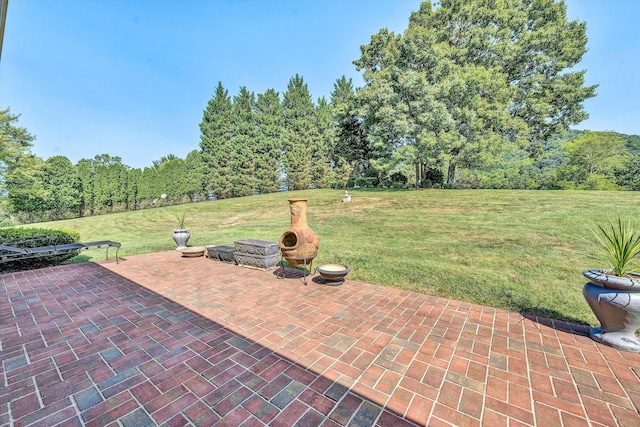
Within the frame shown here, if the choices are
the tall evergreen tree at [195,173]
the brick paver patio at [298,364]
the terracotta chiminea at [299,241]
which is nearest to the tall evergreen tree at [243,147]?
the tall evergreen tree at [195,173]

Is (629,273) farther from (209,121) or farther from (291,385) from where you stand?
(209,121)

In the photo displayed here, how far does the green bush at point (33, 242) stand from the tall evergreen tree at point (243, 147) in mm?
20285

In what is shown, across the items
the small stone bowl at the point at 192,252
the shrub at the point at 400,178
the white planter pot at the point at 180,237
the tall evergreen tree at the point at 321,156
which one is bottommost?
the small stone bowl at the point at 192,252

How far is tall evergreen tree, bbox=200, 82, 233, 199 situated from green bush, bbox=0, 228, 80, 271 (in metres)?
20.2

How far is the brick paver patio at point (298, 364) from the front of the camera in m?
2.05

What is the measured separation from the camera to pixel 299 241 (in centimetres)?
531

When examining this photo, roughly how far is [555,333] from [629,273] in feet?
4.08

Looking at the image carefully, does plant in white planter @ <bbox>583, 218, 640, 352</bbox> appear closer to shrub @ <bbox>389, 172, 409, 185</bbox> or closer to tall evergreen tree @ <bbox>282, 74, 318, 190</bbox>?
shrub @ <bbox>389, 172, 409, 185</bbox>

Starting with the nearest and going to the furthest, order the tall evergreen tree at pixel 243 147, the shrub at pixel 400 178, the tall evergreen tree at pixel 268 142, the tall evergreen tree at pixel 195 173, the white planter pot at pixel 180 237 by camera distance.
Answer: the white planter pot at pixel 180 237 < the shrub at pixel 400 178 < the tall evergreen tree at pixel 195 173 < the tall evergreen tree at pixel 243 147 < the tall evergreen tree at pixel 268 142

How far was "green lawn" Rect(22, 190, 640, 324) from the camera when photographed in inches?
183

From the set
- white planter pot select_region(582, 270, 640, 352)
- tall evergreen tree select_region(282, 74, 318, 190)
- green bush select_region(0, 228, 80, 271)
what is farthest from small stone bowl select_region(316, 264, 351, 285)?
tall evergreen tree select_region(282, 74, 318, 190)

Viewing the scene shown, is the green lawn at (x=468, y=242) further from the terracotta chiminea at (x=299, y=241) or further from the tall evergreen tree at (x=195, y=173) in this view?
the tall evergreen tree at (x=195, y=173)

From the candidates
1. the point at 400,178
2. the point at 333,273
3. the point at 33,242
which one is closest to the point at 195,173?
the point at 33,242

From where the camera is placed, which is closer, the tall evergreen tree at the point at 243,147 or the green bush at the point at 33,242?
the green bush at the point at 33,242
